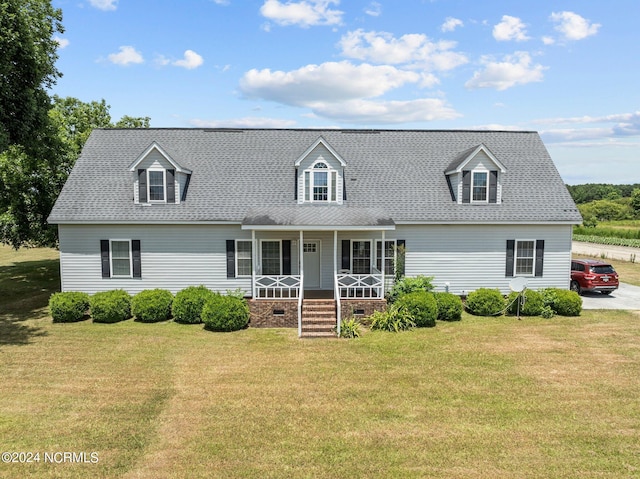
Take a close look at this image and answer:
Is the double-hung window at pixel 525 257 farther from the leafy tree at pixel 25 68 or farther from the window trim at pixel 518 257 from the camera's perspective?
the leafy tree at pixel 25 68

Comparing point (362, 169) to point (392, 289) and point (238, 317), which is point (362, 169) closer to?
point (392, 289)

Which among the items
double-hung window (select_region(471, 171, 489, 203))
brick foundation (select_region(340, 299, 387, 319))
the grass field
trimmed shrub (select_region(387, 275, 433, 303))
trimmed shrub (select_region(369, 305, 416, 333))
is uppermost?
double-hung window (select_region(471, 171, 489, 203))

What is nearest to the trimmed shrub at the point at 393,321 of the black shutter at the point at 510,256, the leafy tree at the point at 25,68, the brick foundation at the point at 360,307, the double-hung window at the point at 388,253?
the brick foundation at the point at 360,307

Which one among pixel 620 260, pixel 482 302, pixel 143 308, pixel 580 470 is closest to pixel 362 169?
pixel 482 302

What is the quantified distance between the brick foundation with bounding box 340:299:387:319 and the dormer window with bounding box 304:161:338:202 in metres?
4.98

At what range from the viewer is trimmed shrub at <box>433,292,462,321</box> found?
57.4 feet

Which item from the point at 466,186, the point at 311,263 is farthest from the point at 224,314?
the point at 466,186

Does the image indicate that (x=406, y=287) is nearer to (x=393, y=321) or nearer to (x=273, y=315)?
(x=393, y=321)

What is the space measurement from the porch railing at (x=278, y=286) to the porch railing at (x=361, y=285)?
1875mm

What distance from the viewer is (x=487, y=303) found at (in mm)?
18219

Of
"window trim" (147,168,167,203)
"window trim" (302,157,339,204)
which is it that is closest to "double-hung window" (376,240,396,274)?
"window trim" (302,157,339,204)

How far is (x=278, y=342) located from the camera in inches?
594

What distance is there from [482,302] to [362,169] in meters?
8.34

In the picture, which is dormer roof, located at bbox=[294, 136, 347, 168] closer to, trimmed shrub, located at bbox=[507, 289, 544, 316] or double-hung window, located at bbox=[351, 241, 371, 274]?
double-hung window, located at bbox=[351, 241, 371, 274]
